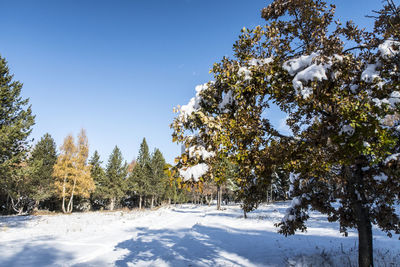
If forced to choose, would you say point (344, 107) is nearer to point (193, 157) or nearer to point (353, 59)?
point (353, 59)

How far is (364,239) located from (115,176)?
48124mm

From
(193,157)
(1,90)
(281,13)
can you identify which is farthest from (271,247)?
(1,90)

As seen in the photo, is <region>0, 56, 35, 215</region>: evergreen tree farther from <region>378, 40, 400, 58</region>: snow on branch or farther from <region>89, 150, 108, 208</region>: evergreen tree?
<region>89, 150, 108, 208</region>: evergreen tree

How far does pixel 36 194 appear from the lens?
3086 cm

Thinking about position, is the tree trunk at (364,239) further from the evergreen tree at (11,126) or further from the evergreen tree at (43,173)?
the evergreen tree at (43,173)

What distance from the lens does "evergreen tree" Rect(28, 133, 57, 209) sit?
101 ft

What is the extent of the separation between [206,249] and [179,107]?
6933 mm

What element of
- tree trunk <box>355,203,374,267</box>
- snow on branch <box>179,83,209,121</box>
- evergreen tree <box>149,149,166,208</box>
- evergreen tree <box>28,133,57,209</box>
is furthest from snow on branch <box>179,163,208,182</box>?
evergreen tree <box>149,149,166,208</box>

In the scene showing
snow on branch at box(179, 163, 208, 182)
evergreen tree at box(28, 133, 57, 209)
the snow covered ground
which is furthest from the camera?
evergreen tree at box(28, 133, 57, 209)

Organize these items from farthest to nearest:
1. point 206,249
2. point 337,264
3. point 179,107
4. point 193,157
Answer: point 206,249, point 337,264, point 179,107, point 193,157

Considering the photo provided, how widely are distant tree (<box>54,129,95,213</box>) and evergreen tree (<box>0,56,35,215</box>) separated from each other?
1433 centimetres

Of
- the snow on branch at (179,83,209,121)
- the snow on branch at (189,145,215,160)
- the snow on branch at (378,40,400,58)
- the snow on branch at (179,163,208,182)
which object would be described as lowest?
the snow on branch at (179,163,208,182)

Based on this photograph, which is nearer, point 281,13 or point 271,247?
point 281,13

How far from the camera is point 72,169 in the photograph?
29281 millimetres
